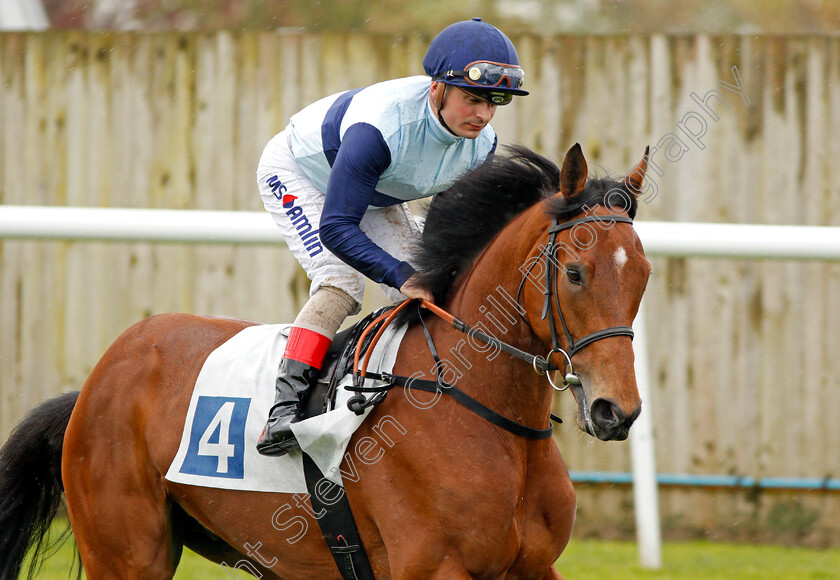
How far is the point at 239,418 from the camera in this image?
10.3 feet

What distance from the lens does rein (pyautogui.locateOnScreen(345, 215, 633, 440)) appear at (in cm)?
251

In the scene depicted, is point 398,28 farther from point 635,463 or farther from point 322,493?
point 322,493

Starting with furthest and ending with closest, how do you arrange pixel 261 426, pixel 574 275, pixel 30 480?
pixel 30 480 → pixel 261 426 → pixel 574 275

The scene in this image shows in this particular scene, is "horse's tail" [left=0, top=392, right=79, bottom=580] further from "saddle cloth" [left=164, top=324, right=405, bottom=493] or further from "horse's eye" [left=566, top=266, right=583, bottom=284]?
"horse's eye" [left=566, top=266, right=583, bottom=284]

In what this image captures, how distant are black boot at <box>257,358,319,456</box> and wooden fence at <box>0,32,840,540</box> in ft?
9.07

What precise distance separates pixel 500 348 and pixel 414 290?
13.6 inches

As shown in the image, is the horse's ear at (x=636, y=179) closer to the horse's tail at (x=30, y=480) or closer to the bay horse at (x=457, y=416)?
the bay horse at (x=457, y=416)

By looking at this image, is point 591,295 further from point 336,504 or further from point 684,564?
point 684,564

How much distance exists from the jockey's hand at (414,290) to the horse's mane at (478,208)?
2 cm

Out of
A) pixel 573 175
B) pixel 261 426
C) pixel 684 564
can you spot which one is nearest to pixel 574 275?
pixel 573 175

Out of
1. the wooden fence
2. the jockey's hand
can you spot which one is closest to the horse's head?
the jockey's hand

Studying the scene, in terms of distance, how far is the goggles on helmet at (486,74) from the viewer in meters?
2.86

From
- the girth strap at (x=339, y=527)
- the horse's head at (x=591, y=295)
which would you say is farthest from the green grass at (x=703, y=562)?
the horse's head at (x=591, y=295)

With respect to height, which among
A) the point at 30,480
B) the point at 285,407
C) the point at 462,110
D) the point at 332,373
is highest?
the point at 462,110
